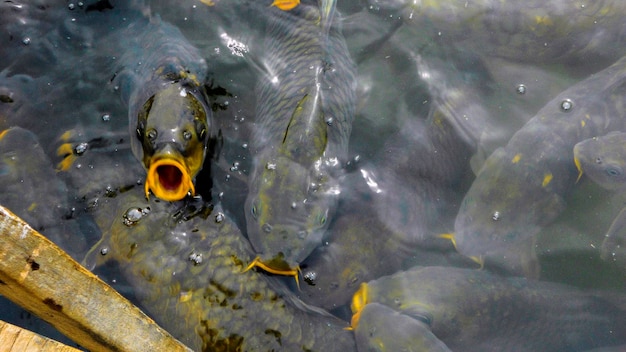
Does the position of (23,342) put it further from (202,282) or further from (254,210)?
(254,210)

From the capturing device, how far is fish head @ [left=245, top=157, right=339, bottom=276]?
2811 mm

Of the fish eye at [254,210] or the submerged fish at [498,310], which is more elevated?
the fish eye at [254,210]

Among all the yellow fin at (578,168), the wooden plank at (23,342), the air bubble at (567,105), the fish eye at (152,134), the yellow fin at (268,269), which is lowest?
the yellow fin at (268,269)

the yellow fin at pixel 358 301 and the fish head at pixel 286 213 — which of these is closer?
the fish head at pixel 286 213

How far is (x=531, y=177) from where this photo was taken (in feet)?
11.2

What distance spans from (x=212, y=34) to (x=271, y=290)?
6.19 ft

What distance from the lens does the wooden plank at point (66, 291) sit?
6.49 ft

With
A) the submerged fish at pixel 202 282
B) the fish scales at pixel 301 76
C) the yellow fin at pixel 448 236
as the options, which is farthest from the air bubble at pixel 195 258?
the yellow fin at pixel 448 236

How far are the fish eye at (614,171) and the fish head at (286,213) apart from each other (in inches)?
71.0

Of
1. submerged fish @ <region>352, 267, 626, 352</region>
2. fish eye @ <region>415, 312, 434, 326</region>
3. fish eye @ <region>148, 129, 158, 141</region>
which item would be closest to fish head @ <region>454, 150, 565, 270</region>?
submerged fish @ <region>352, 267, 626, 352</region>

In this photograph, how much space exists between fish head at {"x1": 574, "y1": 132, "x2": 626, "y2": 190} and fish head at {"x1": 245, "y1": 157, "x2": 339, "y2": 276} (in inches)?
66.1

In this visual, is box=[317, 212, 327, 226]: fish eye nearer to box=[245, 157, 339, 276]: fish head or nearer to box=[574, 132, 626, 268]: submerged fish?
box=[245, 157, 339, 276]: fish head

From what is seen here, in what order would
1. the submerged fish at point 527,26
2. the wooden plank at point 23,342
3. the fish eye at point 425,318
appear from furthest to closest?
the submerged fish at point 527,26
the fish eye at point 425,318
the wooden plank at point 23,342

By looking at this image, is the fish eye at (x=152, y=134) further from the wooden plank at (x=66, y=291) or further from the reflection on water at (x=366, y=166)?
the wooden plank at (x=66, y=291)
